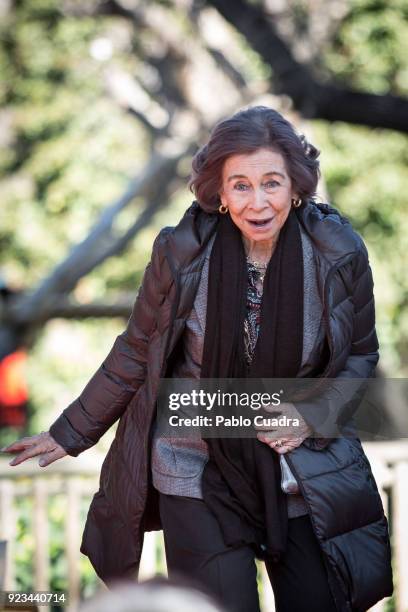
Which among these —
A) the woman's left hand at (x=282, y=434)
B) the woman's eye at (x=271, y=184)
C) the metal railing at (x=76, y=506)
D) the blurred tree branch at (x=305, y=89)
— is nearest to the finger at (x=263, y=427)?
the woman's left hand at (x=282, y=434)

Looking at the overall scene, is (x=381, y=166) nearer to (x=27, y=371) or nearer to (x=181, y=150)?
(x=181, y=150)

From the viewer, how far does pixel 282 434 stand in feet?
8.15

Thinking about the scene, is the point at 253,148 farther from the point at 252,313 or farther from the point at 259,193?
the point at 252,313

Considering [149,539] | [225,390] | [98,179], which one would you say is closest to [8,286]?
[98,179]

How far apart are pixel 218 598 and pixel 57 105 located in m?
13.5

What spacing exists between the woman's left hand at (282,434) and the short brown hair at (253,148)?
1.62 feet

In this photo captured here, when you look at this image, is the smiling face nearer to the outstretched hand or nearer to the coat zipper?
the coat zipper

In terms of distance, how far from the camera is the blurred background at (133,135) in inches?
314

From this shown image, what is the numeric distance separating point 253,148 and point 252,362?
0.48m

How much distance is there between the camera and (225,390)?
97.8 inches

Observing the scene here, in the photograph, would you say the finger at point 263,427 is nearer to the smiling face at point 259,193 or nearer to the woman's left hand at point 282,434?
the woman's left hand at point 282,434

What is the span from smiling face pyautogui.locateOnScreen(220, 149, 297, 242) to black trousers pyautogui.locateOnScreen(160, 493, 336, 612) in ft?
2.09

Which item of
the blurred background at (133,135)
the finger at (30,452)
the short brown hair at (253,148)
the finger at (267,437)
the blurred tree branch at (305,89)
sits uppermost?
the blurred background at (133,135)

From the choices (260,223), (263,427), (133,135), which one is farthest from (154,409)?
(133,135)
